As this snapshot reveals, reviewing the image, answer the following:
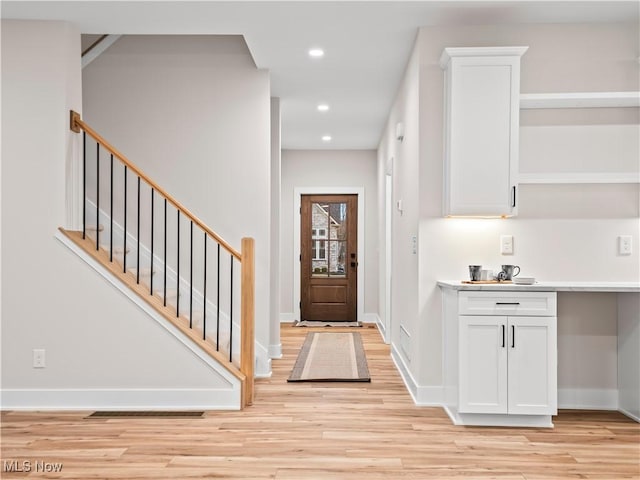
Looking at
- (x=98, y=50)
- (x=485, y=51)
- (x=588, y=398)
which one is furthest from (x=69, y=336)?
(x=588, y=398)

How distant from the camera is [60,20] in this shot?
12.6ft

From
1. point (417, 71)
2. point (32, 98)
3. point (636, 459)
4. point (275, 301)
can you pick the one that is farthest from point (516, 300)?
point (32, 98)

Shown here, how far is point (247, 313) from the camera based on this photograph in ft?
12.6

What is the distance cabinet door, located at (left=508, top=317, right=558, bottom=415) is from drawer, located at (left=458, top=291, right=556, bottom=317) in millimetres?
47

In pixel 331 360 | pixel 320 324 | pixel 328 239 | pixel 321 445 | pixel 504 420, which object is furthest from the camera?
pixel 328 239

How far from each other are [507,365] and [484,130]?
1479 millimetres

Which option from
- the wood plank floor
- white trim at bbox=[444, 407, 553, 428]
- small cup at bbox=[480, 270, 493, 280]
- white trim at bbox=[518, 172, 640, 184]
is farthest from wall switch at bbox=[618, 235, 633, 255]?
white trim at bbox=[444, 407, 553, 428]

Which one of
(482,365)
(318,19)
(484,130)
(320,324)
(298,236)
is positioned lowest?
(320,324)

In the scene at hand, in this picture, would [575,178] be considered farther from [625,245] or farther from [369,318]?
[369,318]

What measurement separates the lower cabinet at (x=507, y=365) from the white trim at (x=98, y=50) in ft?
11.9

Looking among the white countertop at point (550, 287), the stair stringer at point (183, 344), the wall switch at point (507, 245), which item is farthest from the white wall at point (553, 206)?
the stair stringer at point (183, 344)

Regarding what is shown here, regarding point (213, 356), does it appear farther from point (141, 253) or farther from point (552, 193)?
point (552, 193)

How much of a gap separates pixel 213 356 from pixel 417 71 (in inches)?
95.0

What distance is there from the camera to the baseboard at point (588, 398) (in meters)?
3.81
